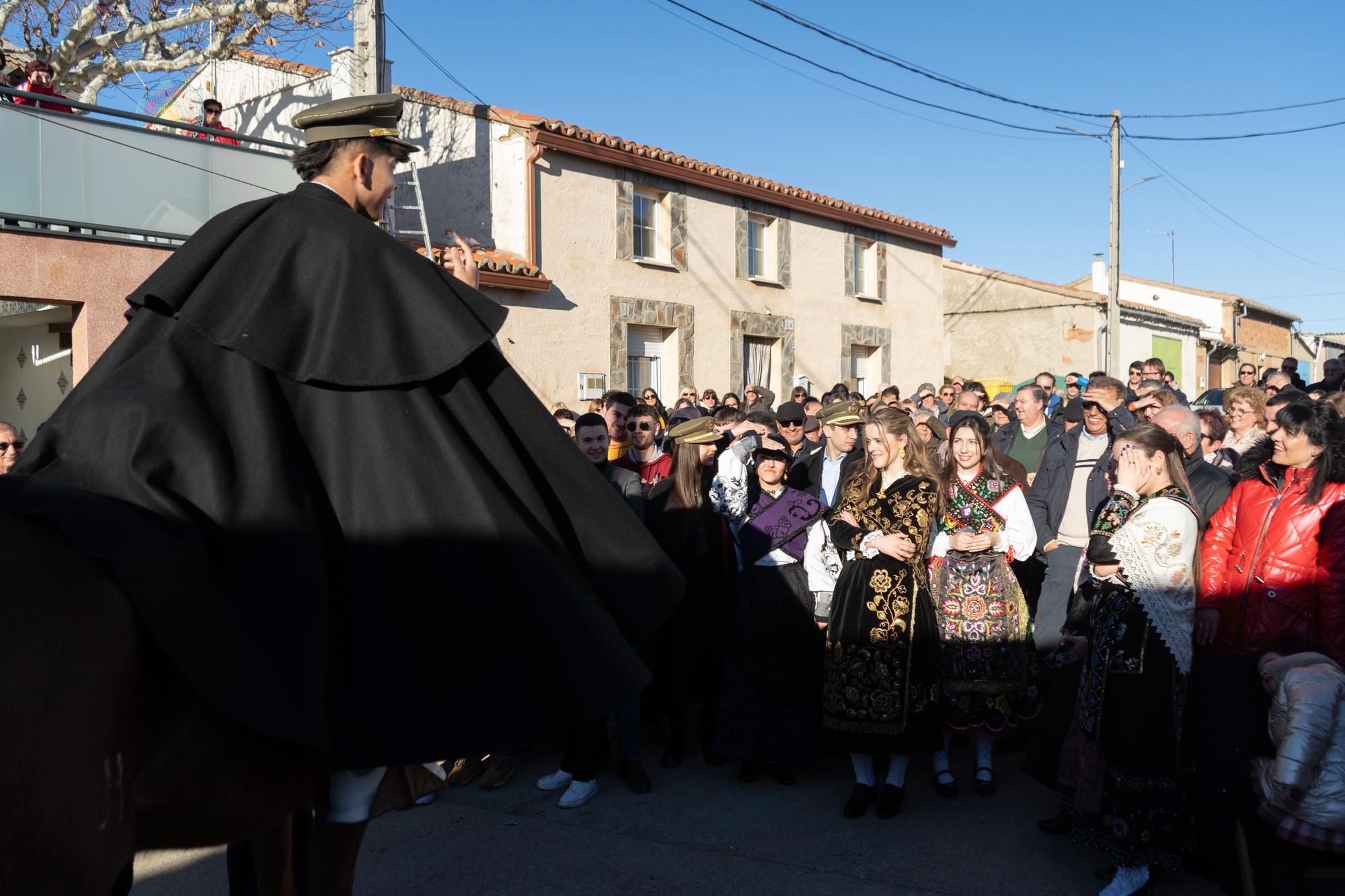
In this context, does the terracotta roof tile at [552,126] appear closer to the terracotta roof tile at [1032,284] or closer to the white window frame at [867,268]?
the white window frame at [867,268]

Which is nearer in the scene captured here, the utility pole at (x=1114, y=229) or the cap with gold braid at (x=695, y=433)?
the cap with gold braid at (x=695, y=433)

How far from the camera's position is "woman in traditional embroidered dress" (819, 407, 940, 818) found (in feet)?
16.1

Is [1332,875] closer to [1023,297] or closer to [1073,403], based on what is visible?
[1073,403]

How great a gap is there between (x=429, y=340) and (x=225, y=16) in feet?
46.0

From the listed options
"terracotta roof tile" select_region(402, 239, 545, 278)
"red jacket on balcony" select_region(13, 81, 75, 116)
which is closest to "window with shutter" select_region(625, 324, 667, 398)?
"terracotta roof tile" select_region(402, 239, 545, 278)

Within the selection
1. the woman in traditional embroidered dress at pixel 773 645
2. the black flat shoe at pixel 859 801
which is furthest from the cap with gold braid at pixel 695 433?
the black flat shoe at pixel 859 801

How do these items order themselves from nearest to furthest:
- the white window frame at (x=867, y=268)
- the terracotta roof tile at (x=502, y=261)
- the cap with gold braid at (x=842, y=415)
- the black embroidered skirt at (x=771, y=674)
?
the black embroidered skirt at (x=771, y=674) < the cap with gold braid at (x=842, y=415) < the terracotta roof tile at (x=502, y=261) < the white window frame at (x=867, y=268)

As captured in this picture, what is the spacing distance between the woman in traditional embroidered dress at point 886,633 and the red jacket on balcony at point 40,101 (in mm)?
9823

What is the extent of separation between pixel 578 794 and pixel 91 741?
3.84 meters

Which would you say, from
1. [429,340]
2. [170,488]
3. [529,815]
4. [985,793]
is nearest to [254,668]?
[170,488]

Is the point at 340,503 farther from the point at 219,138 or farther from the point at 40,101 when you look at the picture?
the point at 219,138

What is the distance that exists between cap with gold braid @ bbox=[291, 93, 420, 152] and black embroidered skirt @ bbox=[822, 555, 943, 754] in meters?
3.46

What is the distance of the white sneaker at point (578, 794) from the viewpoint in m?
5.09

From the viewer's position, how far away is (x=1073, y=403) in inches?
320
